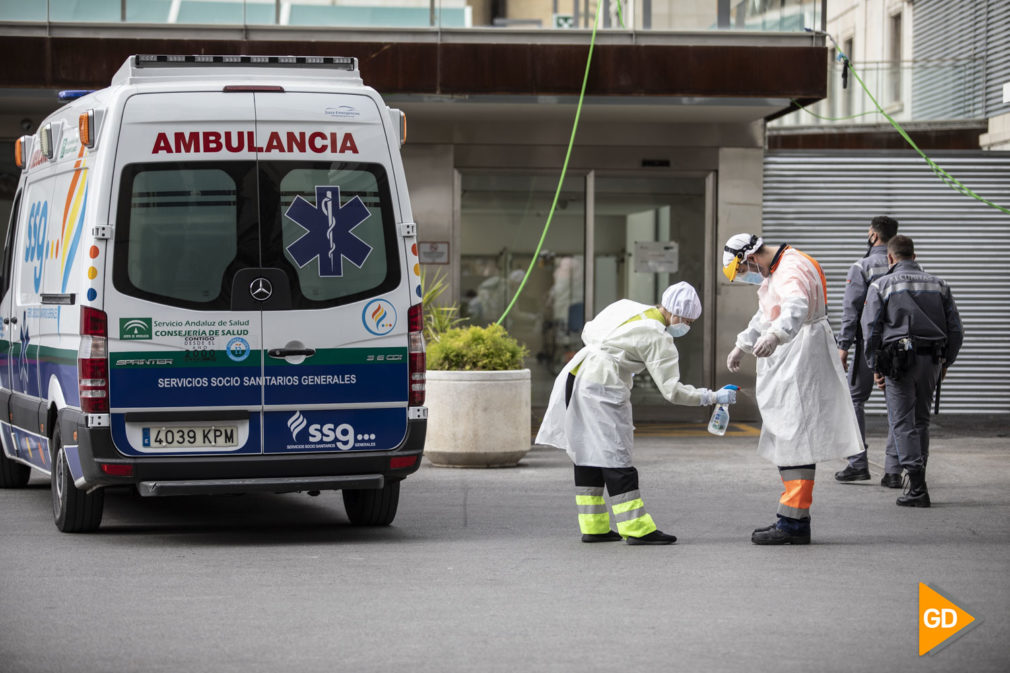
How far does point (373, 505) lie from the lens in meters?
9.01

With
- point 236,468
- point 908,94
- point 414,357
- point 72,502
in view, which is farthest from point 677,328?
point 908,94

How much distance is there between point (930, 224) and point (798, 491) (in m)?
9.30

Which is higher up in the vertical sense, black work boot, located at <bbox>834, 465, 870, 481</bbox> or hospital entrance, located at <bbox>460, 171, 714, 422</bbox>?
hospital entrance, located at <bbox>460, 171, 714, 422</bbox>

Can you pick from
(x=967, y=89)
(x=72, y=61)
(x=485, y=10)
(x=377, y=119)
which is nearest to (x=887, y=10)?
(x=967, y=89)

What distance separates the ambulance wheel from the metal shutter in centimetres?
989

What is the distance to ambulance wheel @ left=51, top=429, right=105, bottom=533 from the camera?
8523mm

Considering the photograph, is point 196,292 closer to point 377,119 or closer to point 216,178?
point 216,178

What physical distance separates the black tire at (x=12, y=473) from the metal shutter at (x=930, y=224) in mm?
8832

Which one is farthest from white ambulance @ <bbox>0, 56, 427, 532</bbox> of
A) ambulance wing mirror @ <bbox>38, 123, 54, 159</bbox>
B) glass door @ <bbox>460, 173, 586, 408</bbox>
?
glass door @ <bbox>460, 173, 586, 408</bbox>

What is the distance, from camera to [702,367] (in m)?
16.3

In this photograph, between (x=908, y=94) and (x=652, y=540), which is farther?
(x=908, y=94)

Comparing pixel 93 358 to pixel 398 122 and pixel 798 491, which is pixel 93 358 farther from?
pixel 798 491

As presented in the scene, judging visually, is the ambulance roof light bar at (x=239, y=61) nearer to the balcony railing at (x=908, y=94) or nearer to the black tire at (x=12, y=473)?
the black tire at (x=12, y=473)

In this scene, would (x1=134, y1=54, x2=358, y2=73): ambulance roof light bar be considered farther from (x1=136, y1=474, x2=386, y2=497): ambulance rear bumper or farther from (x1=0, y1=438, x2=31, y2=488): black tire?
(x1=0, y1=438, x2=31, y2=488): black tire
